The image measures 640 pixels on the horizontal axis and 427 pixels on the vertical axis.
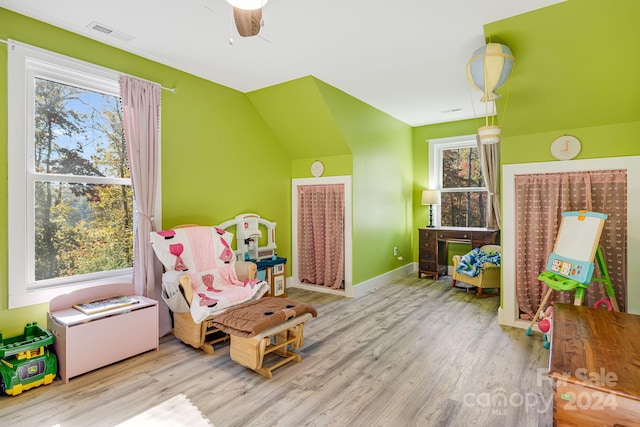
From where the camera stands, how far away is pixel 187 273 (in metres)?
3.08

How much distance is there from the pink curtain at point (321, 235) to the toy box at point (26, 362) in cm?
310

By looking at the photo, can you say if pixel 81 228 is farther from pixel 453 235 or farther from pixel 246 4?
pixel 453 235

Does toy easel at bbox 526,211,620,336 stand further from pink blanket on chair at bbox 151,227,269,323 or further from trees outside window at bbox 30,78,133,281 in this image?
Answer: trees outside window at bbox 30,78,133,281

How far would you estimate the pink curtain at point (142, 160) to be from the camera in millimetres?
3027

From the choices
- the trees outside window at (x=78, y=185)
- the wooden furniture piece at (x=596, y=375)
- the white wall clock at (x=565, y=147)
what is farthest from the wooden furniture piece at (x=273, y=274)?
the white wall clock at (x=565, y=147)

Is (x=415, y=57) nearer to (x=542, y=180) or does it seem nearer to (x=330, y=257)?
(x=542, y=180)

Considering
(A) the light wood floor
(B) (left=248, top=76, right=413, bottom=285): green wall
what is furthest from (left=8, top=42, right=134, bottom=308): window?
(B) (left=248, top=76, right=413, bottom=285): green wall

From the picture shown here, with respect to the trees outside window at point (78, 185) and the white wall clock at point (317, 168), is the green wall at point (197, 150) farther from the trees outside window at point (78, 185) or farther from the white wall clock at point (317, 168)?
the white wall clock at point (317, 168)

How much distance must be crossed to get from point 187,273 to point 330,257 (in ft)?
7.14

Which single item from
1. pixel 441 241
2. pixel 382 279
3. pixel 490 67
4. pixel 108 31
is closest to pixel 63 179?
pixel 108 31

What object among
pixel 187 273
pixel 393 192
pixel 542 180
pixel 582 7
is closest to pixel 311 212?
pixel 393 192

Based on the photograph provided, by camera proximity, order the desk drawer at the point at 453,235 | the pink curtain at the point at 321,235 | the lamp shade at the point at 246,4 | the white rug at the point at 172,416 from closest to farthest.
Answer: the lamp shade at the point at 246,4
the white rug at the point at 172,416
the pink curtain at the point at 321,235
the desk drawer at the point at 453,235

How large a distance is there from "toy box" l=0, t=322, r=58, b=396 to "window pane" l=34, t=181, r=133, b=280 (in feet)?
1.64

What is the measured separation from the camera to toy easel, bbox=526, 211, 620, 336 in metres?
2.68
